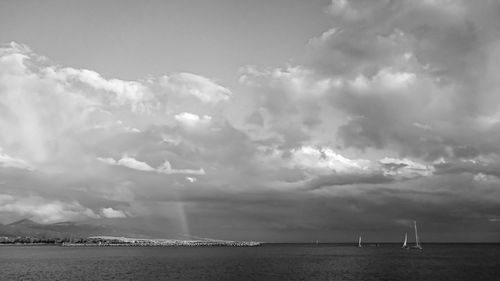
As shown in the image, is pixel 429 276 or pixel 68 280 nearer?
pixel 68 280

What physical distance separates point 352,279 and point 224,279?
30370 mm

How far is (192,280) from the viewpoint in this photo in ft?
331

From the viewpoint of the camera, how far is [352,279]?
105 m

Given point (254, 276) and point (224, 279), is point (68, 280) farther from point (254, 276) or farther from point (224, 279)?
point (254, 276)

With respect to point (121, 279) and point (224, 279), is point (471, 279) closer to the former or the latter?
point (224, 279)

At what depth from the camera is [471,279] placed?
104750 millimetres

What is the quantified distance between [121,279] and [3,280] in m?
27.1

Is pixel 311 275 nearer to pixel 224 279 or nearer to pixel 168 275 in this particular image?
pixel 224 279

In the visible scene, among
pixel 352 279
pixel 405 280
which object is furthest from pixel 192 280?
pixel 405 280

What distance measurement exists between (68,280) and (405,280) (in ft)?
254

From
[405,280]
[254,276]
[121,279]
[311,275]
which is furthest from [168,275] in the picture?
[405,280]

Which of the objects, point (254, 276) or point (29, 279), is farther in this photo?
Result: point (254, 276)

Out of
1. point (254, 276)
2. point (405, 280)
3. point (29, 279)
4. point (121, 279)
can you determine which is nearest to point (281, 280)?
point (254, 276)

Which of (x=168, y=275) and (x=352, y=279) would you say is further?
(x=168, y=275)
